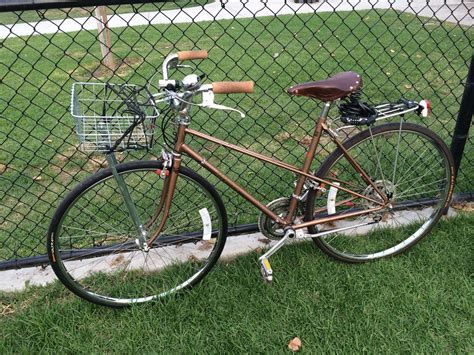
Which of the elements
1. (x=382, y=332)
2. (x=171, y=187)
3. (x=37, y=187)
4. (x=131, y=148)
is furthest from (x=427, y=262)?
(x=37, y=187)

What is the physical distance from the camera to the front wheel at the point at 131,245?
2.20 m

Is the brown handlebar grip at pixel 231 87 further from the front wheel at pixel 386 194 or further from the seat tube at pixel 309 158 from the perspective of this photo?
the front wheel at pixel 386 194

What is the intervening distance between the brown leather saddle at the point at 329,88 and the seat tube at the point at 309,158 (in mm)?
59

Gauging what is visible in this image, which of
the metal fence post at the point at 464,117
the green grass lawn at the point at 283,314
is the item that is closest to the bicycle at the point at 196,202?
the green grass lawn at the point at 283,314

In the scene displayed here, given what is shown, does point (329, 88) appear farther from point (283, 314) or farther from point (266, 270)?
point (283, 314)

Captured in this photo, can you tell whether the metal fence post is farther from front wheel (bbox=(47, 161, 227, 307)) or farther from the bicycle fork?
the bicycle fork

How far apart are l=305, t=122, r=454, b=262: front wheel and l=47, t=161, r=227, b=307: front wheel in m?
0.65

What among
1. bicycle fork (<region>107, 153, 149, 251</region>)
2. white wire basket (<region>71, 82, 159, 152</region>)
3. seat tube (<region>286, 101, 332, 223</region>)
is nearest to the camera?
white wire basket (<region>71, 82, 159, 152</region>)

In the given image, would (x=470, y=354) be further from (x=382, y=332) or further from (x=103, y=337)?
(x=103, y=337)

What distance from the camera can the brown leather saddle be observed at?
214 cm

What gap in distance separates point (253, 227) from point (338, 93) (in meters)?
1.12

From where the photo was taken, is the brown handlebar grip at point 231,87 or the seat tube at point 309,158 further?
the seat tube at point 309,158

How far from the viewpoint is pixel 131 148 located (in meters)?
1.89

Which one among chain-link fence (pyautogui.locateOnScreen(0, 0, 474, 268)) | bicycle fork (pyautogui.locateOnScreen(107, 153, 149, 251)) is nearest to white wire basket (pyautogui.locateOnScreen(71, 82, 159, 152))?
bicycle fork (pyautogui.locateOnScreen(107, 153, 149, 251))
